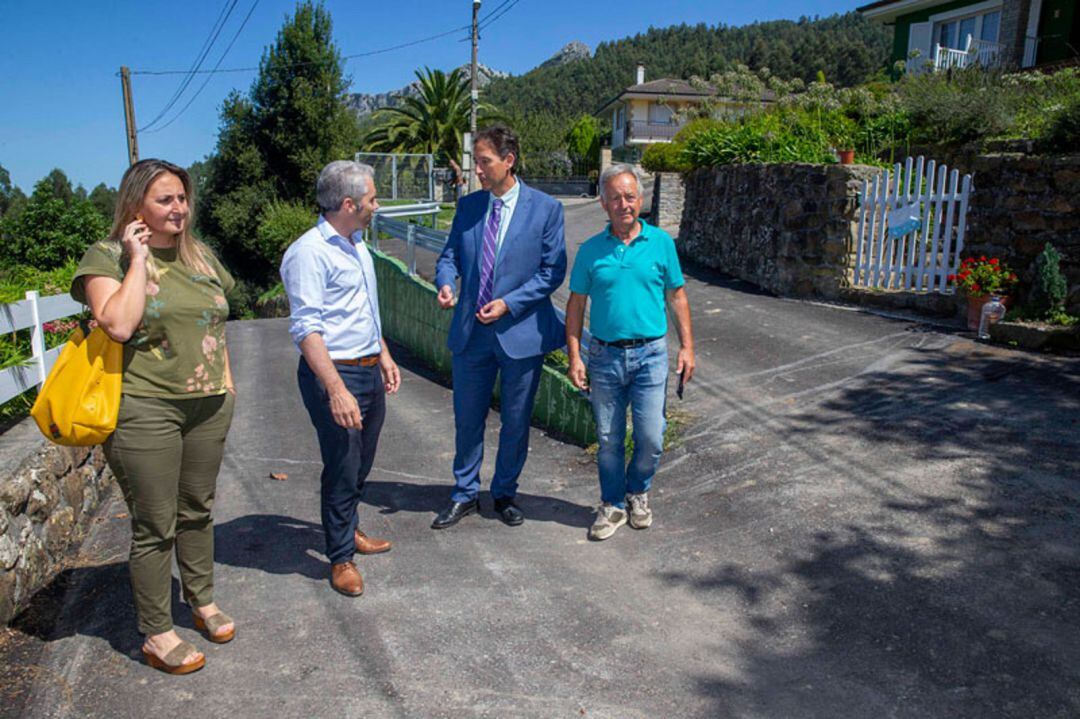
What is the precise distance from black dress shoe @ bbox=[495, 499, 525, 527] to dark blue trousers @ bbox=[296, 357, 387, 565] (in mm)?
985

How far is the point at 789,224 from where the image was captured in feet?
35.1

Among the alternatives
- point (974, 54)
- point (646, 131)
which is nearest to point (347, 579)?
point (974, 54)

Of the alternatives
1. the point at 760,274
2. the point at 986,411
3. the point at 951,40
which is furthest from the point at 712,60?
the point at 986,411

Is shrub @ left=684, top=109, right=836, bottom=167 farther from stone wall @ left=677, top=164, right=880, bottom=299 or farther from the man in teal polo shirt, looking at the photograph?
the man in teal polo shirt

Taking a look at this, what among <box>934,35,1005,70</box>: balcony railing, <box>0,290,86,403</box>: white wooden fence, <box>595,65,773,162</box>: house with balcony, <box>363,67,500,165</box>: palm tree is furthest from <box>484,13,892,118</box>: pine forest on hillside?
<box>0,290,86,403</box>: white wooden fence

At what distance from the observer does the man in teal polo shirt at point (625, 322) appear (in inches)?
154

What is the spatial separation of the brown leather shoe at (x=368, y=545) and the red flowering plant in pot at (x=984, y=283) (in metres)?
6.68

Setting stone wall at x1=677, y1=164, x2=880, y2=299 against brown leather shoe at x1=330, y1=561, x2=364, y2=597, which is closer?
brown leather shoe at x1=330, y1=561, x2=364, y2=597

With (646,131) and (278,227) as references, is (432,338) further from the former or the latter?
(646,131)

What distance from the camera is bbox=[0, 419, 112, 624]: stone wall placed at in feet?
11.2

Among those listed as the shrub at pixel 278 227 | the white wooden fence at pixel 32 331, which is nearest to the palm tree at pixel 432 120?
the shrub at pixel 278 227

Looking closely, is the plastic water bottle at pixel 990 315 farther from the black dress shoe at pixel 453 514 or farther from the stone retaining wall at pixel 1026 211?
the black dress shoe at pixel 453 514

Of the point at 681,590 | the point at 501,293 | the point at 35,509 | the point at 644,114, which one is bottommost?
the point at 681,590

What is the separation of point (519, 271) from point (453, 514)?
1.37 meters
